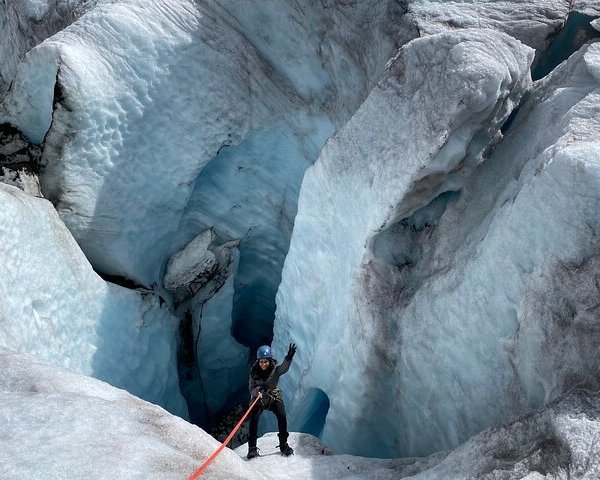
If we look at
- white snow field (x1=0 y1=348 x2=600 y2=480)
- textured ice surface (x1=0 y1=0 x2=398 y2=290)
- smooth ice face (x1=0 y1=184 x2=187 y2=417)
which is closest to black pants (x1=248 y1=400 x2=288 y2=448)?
white snow field (x1=0 y1=348 x2=600 y2=480)

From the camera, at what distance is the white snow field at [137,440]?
268cm

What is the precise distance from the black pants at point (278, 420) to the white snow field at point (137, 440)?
90 centimetres

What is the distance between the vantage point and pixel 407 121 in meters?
4.38

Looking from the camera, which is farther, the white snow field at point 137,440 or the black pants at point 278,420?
the black pants at point 278,420

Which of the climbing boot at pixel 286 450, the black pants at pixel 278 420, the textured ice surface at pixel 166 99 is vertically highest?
the textured ice surface at pixel 166 99

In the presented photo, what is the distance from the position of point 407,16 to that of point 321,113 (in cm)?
A: 123

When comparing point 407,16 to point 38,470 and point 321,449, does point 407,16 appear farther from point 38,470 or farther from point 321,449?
point 38,470

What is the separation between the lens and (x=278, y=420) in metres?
4.33

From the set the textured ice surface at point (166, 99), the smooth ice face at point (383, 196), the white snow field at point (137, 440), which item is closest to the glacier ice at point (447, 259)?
the smooth ice face at point (383, 196)

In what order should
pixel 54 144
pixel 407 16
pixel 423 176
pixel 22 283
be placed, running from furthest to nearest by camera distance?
1. pixel 54 144
2. pixel 407 16
3. pixel 22 283
4. pixel 423 176

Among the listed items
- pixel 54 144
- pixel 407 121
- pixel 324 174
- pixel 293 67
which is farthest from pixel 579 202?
pixel 54 144

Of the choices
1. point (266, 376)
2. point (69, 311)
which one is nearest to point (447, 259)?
point (266, 376)

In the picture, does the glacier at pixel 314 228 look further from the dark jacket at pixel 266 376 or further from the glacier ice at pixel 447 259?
the dark jacket at pixel 266 376

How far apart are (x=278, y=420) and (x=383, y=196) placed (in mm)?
1749
